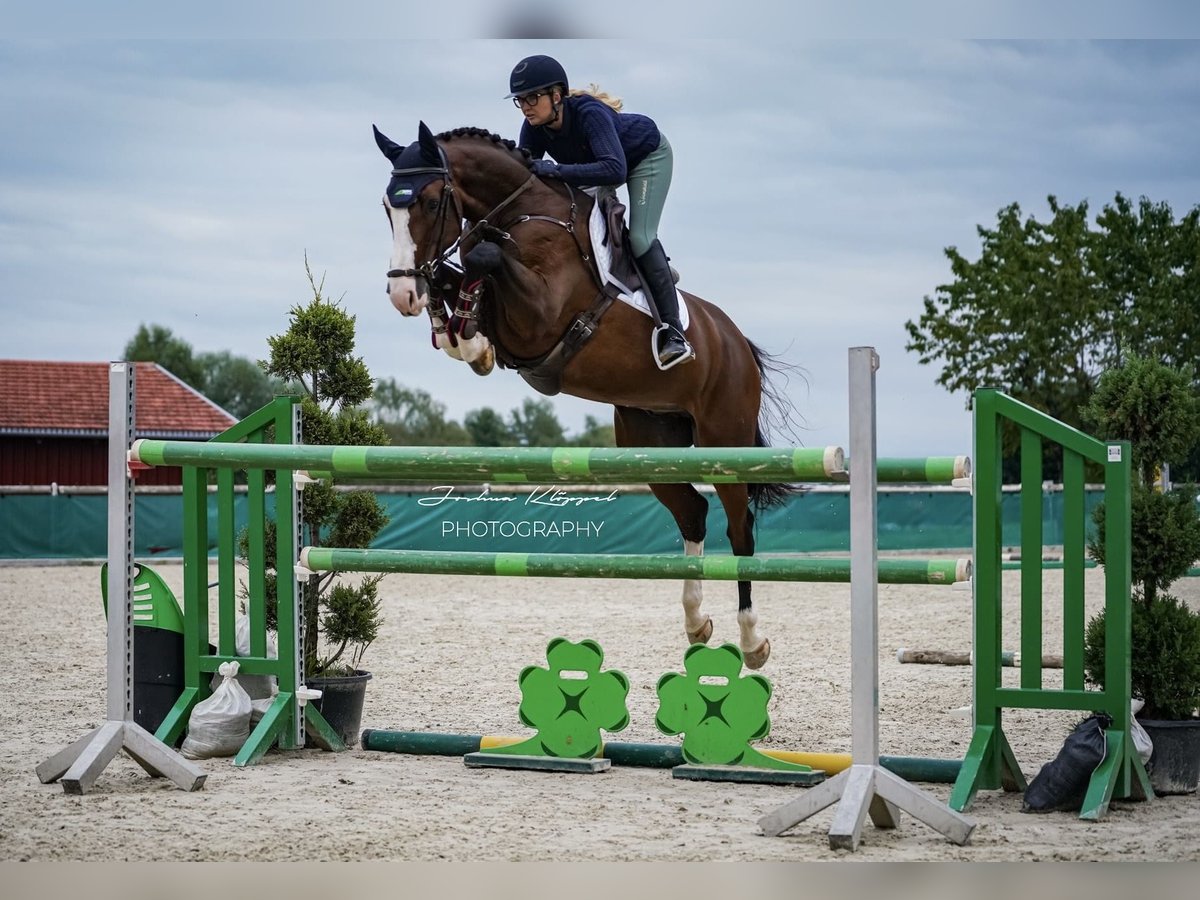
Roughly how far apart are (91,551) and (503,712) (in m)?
13.9

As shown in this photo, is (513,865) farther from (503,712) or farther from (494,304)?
(503,712)

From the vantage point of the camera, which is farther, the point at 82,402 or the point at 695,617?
the point at 82,402

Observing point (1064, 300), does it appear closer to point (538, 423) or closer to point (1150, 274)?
point (1150, 274)

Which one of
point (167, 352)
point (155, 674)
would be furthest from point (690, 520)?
point (167, 352)

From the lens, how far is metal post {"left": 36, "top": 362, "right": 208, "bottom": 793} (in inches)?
157

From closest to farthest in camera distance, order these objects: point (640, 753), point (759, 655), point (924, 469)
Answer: point (924, 469) < point (640, 753) < point (759, 655)

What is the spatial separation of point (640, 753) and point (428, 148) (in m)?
2.22

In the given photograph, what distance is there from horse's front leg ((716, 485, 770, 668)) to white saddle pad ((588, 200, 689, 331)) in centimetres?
79

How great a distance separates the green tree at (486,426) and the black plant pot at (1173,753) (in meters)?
49.1

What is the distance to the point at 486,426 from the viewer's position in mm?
53719

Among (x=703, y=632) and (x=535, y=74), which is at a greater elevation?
(x=535, y=74)

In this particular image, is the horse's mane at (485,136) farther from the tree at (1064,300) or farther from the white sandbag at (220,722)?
the tree at (1064,300)

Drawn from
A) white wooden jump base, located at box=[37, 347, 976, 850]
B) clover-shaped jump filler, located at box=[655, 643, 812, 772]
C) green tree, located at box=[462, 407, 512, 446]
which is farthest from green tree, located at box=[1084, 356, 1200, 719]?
green tree, located at box=[462, 407, 512, 446]

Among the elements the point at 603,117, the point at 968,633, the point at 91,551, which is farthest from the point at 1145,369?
the point at 91,551
